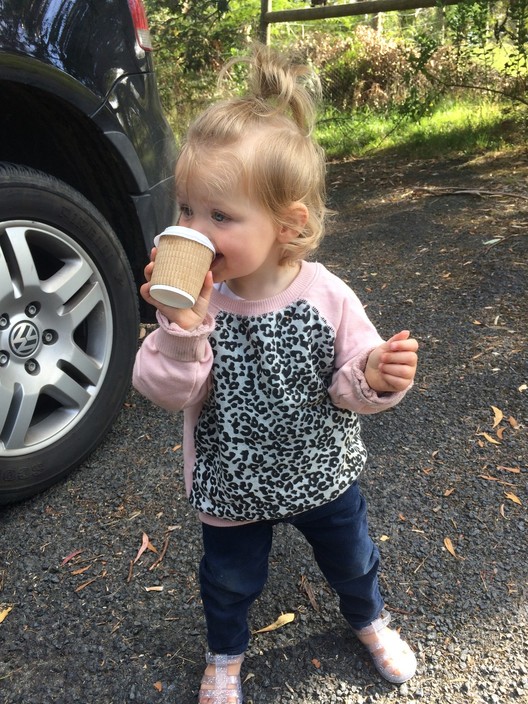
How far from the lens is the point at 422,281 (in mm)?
4137

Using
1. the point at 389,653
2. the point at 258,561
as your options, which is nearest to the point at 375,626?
the point at 389,653

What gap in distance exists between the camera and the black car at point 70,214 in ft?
7.37

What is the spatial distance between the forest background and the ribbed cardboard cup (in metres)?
4.69

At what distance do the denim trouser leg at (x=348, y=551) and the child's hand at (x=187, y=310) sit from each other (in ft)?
2.01

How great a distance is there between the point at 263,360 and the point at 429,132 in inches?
266

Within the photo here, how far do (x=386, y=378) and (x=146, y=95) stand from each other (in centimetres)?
190

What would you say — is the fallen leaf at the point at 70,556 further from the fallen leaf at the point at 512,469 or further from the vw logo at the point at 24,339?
the fallen leaf at the point at 512,469

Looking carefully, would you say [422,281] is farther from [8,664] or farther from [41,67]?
[8,664]

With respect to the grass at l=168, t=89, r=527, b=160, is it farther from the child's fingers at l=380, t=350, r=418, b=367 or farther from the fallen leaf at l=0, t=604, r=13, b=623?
the child's fingers at l=380, t=350, r=418, b=367

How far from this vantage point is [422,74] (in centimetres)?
729

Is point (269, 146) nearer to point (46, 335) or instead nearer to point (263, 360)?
point (263, 360)

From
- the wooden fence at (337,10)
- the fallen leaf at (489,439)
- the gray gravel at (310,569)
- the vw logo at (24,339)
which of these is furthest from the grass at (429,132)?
the vw logo at (24,339)

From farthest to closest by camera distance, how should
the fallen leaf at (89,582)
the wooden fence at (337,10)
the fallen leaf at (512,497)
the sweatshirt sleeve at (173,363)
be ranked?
1. the wooden fence at (337,10)
2. the fallen leaf at (512,497)
3. the fallen leaf at (89,582)
4. the sweatshirt sleeve at (173,363)

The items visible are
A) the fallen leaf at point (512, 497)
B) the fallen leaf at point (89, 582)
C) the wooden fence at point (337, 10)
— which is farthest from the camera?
the wooden fence at point (337, 10)
